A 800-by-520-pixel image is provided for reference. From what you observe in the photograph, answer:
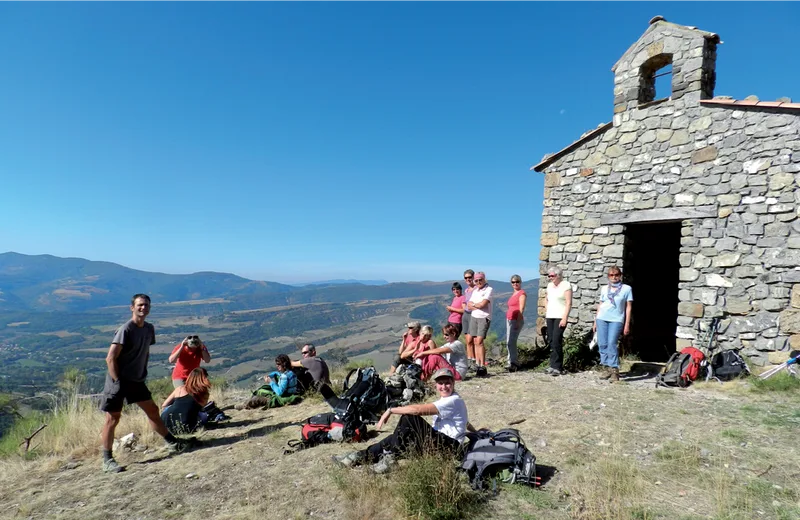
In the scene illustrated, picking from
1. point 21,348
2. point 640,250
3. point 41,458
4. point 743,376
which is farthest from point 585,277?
point 21,348

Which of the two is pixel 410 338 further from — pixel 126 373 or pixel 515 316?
pixel 126 373

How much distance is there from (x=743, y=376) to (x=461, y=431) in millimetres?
5480

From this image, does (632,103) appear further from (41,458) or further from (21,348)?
(21,348)

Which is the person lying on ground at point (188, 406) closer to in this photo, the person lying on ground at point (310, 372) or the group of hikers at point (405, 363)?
the group of hikers at point (405, 363)

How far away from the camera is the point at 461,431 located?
3.73 meters

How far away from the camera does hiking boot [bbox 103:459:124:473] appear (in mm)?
4520

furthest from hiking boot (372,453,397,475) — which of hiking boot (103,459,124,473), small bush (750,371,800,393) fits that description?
small bush (750,371,800,393)

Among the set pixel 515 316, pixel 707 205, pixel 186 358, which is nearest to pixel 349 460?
pixel 186 358

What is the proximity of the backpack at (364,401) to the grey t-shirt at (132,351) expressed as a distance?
219 cm

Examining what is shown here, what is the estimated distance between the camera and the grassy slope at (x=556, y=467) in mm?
3143

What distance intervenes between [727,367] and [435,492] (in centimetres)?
587

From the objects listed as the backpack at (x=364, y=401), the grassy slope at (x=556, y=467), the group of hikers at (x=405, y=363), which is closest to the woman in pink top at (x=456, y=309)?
the group of hikers at (x=405, y=363)

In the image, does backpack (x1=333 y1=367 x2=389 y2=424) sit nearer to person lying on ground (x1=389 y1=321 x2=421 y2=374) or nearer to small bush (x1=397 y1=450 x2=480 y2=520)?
person lying on ground (x1=389 y1=321 x2=421 y2=374)

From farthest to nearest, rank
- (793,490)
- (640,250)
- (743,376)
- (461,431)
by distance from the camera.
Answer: (640,250)
(743,376)
(461,431)
(793,490)
